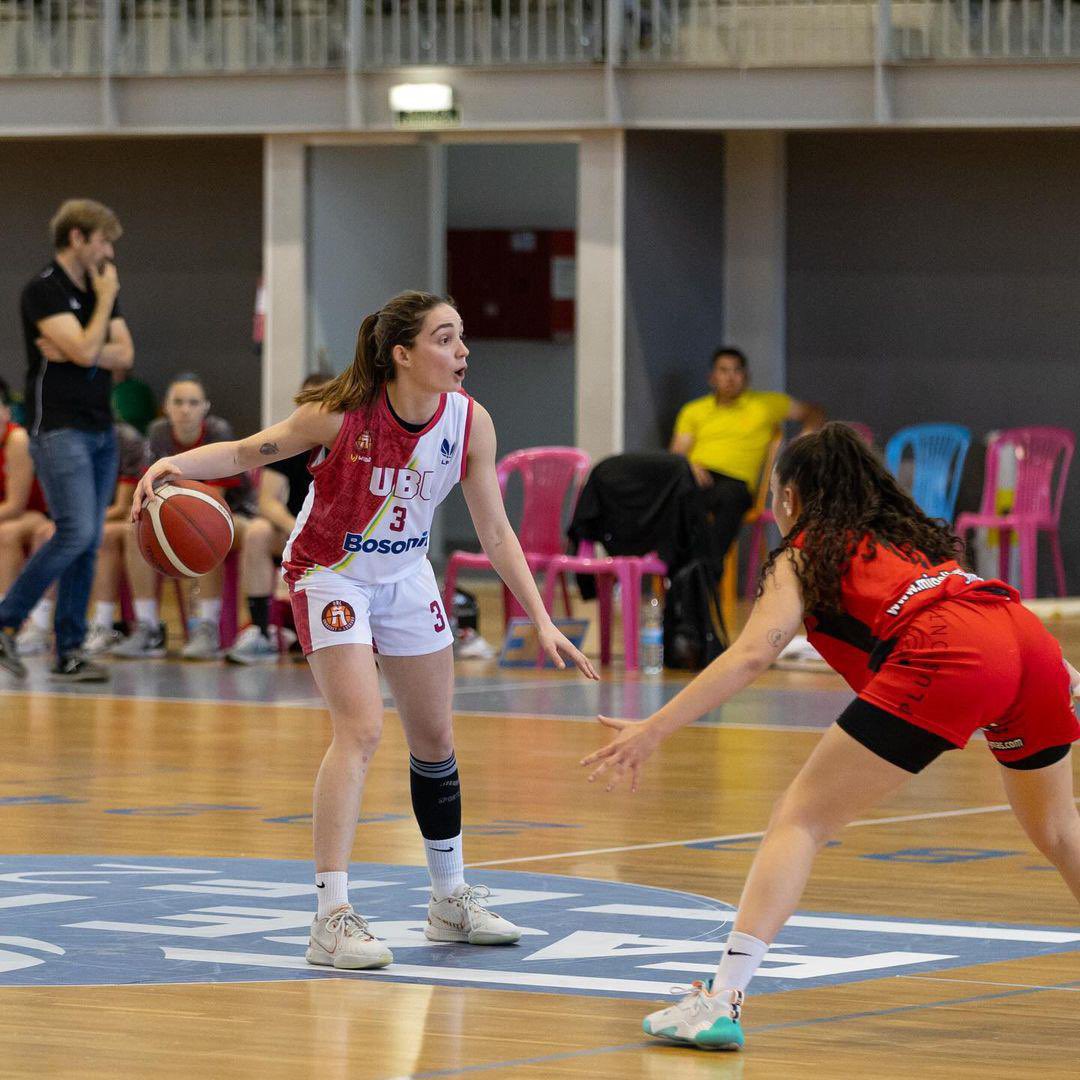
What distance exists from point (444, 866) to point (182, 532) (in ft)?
3.71

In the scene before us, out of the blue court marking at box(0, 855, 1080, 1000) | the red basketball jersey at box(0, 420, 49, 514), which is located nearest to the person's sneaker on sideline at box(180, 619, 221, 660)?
the red basketball jersey at box(0, 420, 49, 514)

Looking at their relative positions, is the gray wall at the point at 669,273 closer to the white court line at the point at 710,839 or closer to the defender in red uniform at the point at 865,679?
the white court line at the point at 710,839

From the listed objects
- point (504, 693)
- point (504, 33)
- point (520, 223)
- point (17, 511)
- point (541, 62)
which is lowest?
point (504, 693)

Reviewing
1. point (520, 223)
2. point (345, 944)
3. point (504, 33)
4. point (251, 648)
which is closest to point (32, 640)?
point (251, 648)

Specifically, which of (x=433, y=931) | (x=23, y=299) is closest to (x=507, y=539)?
(x=433, y=931)

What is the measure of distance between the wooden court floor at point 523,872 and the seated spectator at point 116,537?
1.92 m

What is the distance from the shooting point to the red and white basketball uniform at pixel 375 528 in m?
5.14

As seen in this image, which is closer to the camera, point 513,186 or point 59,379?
point 59,379

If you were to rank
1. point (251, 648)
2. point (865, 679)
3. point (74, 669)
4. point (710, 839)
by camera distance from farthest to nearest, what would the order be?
point (251, 648) → point (74, 669) → point (710, 839) → point (865, 679)

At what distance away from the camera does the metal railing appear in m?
15.2

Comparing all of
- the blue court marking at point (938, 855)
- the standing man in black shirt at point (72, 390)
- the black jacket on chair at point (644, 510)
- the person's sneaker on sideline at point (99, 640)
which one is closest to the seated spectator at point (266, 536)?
the person's sneaker on sideline at point (99, 640)

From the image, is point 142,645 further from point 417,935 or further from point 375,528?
point 375,528

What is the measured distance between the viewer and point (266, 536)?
38.7 feet

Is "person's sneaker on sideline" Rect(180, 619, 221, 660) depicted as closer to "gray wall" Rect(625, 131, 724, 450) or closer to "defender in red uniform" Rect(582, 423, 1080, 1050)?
"gray wall" Rect(625, 131, 724, 450)
